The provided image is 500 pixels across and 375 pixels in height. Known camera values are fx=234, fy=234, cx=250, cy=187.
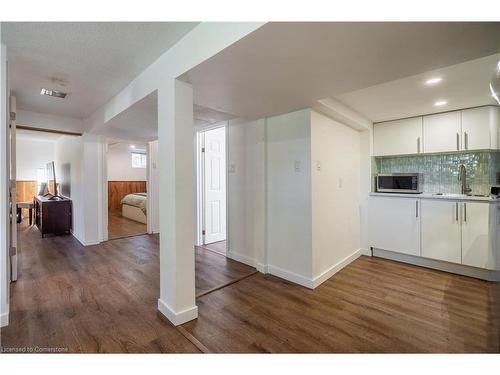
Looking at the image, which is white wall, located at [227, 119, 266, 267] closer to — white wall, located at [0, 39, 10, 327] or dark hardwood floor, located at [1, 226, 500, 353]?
dark hardwood floor, located at [1, 226, 500, 353]

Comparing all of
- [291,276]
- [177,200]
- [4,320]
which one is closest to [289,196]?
[291,276]

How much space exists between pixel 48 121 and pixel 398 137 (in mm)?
5538

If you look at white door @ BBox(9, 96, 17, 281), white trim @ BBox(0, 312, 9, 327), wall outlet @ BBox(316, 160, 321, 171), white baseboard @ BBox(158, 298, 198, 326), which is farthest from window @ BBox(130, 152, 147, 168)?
wall outlet @ BBox(316, 160, 321, 171)

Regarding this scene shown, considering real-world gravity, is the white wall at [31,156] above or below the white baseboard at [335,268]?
above

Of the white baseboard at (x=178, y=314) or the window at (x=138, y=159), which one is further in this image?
the window at (x=138, y=159)

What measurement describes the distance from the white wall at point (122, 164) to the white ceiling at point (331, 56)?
7201 mm

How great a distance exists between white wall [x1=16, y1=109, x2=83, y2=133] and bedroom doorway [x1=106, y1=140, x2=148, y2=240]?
7.35 feet

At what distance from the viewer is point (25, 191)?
6.88 m

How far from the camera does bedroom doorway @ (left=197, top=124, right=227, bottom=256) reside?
404 cm

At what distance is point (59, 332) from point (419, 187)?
4.27 m

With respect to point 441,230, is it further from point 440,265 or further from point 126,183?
point 126,183

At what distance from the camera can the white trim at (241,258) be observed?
3.16 meters

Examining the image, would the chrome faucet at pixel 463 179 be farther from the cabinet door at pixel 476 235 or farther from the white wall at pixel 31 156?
the white wall at pixel 31 156

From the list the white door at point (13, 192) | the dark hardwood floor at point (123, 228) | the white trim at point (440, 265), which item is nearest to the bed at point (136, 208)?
the dark hardwood floor at point (123, 228)
